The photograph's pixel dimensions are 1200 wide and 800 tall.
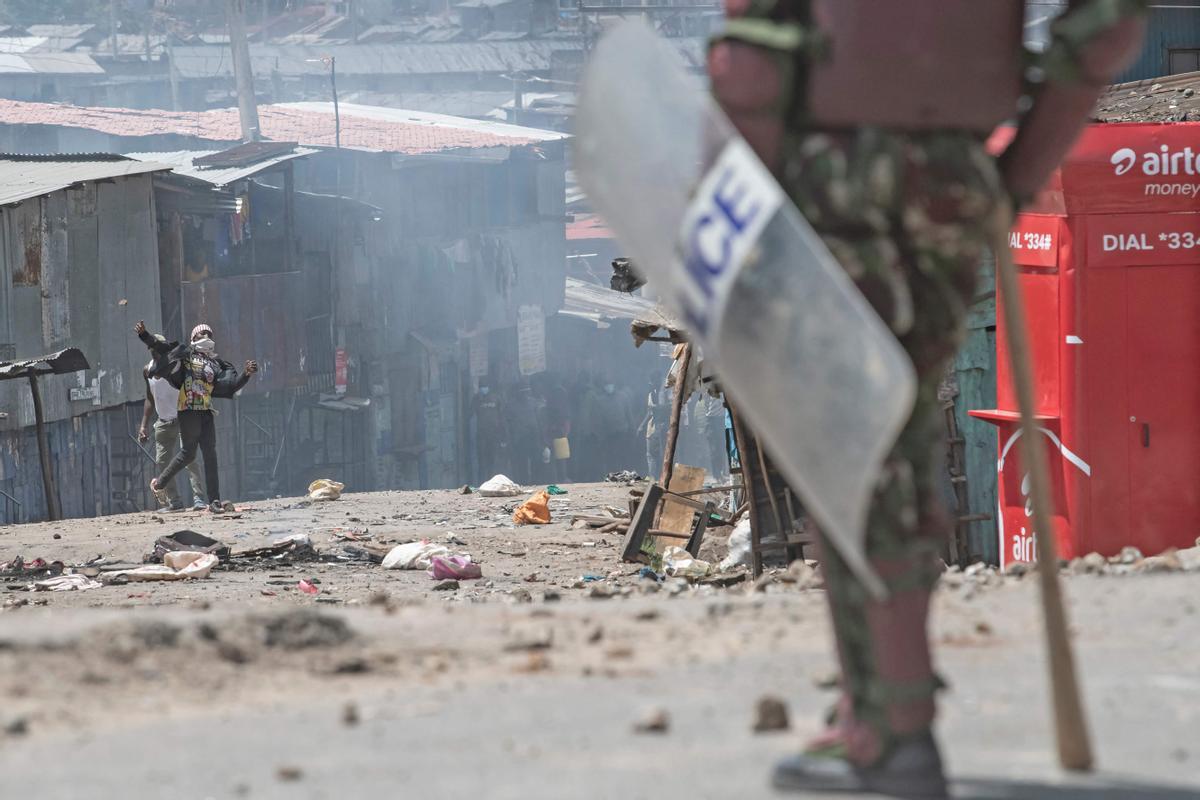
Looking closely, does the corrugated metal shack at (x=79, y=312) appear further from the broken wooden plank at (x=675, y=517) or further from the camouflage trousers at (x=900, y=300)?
the camouflage trousers at (x=900, y=300)

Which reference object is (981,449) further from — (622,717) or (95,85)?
(95,85)

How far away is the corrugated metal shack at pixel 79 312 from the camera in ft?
63.6

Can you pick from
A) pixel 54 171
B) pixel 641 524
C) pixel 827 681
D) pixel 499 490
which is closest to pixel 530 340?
pixel 54 171

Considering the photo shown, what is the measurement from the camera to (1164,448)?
6961mm

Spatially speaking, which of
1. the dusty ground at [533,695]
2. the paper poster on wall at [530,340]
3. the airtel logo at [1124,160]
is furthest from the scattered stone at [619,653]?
the paper poster on wall at [530,340]

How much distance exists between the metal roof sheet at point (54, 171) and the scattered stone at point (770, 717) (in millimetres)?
15978

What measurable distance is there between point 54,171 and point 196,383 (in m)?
6.96

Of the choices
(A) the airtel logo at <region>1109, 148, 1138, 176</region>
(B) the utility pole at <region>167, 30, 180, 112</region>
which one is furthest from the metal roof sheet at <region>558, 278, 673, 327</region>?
(A) the airtel logo at <region>1109, 148, 1138, 176</region>

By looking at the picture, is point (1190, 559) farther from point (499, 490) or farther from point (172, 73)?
point (172, 73)

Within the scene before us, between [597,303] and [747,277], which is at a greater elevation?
[747,277]

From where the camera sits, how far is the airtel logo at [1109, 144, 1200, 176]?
6.69 m

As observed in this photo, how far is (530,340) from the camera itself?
37.9 metres

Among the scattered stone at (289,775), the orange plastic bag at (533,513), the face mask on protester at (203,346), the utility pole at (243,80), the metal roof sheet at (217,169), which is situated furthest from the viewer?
the utility pole at (243,80)

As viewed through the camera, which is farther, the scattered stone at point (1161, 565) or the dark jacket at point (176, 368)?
the dark jacket at point (176, 368)
